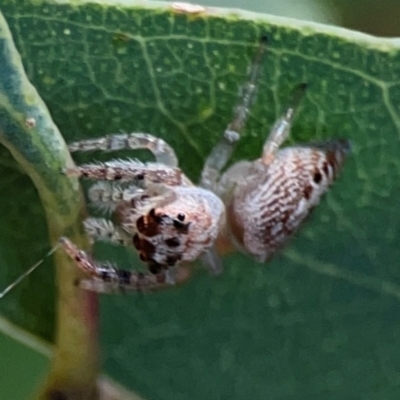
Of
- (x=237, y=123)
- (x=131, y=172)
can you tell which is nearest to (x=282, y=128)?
(x=237, y=123)

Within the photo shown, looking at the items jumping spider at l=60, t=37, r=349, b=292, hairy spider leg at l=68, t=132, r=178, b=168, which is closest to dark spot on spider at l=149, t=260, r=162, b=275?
jumping spider at l=60, t=37, r=349, b=292

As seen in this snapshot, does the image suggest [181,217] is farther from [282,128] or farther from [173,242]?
[282,128]

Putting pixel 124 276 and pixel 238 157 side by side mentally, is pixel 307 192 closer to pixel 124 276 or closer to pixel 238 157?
pixel 238 157

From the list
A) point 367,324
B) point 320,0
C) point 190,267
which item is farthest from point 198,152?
point 320,0

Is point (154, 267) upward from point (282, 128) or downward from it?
downward

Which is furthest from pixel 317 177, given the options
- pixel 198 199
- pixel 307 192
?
pixel 198 199
